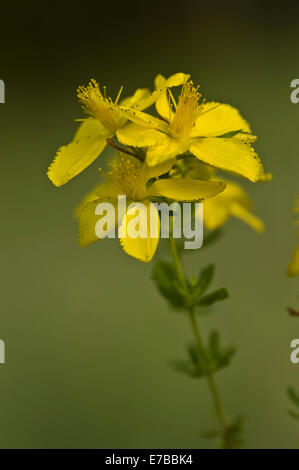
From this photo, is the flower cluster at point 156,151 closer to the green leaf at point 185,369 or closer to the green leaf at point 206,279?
the green leaf at point 206,279

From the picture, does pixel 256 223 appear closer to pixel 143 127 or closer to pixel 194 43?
pixel 143 127

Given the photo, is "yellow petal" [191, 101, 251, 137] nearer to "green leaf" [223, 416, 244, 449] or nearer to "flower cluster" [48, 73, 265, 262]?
"flower cluster" [48, 73, 265, 262]

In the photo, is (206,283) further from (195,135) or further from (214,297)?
(195,135)

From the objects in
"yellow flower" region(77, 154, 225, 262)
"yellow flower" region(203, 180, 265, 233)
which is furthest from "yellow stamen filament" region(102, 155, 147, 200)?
"yellow flower" region(203, 180, 265, 233)
